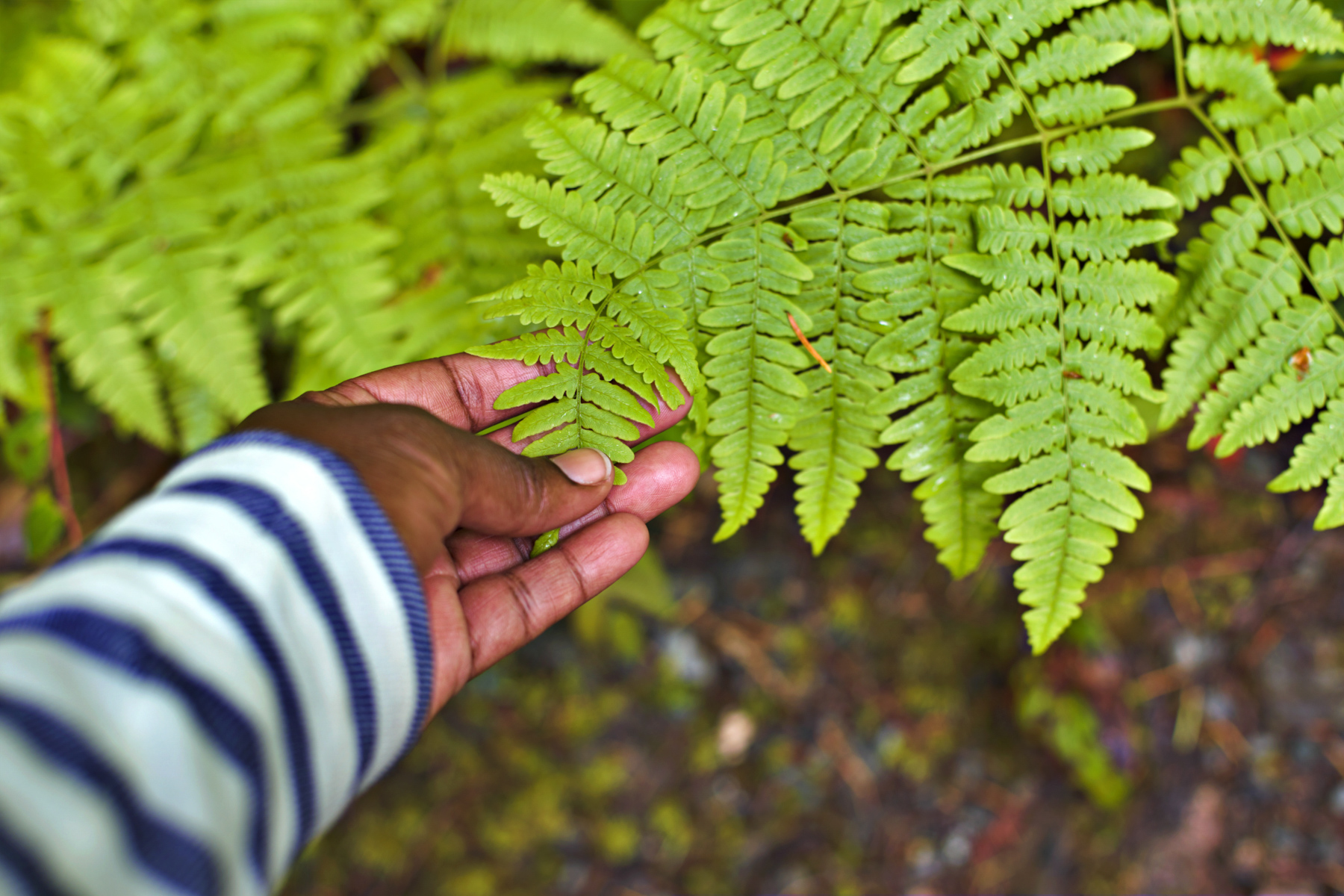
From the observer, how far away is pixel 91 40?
2855 millimetres

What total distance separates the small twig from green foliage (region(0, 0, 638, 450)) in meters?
0.08

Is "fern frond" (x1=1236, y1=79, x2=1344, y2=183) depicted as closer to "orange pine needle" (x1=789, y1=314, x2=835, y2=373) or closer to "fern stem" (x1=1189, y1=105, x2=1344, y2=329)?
"fern stem" (x1=1189, y1=105, x2=1344, y2=329)

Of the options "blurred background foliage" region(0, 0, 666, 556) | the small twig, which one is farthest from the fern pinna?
the small twig

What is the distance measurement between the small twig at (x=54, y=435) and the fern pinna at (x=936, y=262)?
7.75 ft

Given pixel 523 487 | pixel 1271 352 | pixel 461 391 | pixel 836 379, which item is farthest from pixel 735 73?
pixel 1271 352

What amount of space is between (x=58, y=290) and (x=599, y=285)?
7.61 ft

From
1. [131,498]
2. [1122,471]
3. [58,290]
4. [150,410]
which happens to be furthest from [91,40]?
[1122,471]

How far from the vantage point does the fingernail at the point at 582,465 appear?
5.68ft

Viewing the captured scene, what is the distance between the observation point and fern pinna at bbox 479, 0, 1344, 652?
6.08ft

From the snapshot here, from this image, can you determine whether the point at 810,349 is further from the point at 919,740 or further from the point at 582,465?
the point at 919,740

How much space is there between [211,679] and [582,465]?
851mm

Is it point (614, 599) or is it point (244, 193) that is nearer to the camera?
point (244, 193)

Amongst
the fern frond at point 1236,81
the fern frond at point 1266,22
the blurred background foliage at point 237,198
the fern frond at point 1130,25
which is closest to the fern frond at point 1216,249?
the fern frond at point 1236,81

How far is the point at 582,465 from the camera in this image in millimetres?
1735
